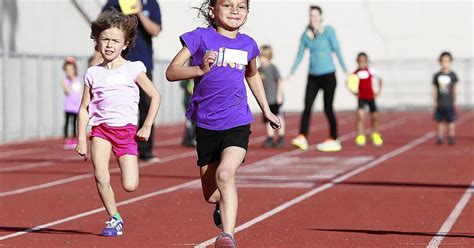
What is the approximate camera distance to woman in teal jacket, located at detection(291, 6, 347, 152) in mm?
20984

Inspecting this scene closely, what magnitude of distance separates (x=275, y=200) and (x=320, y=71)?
8.28 metres

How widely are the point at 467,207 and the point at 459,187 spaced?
7.43 feet

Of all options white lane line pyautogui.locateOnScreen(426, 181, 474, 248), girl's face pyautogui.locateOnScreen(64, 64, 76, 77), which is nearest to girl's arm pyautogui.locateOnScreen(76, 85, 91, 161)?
white lane line pyautogui.locateOnScreen(426, 181, 474, 248)

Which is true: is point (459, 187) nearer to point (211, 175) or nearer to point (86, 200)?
point (86, 200)

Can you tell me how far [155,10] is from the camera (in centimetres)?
1727

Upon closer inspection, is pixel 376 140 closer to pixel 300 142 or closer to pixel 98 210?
pixel 300 142

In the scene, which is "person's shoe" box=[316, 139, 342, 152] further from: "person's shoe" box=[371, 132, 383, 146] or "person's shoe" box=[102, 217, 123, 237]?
"person's shoe" box=[102, 217, 123, 237]

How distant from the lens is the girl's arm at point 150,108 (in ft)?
30.5

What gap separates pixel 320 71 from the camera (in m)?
21.0

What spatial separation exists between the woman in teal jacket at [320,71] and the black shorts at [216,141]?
1220cm

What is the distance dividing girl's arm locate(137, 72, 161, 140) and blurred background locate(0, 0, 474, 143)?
68.5 ft

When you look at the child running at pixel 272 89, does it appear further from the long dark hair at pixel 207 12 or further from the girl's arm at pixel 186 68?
the girl's arm at pixel 186 68

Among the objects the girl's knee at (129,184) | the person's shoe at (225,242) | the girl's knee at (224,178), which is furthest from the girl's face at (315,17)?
the person's shoe at (225,242)

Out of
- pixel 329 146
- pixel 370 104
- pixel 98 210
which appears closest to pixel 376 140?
pixel 370 104
